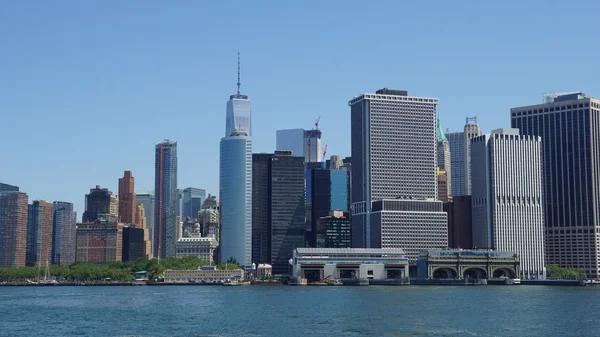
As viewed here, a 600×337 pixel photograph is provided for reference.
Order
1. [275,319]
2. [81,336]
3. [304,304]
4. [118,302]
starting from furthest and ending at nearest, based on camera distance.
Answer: [118,302] < [304,304] < [275,319] < [81,336]

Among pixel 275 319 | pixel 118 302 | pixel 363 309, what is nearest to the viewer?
pixel 275 319

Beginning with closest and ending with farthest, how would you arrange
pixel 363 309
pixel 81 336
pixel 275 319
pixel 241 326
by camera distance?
pixel 81 336, pixel 241 326, pixel 275 319, pixel 363 309

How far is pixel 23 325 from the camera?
123 metres

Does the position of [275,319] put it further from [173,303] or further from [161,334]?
[173,303]

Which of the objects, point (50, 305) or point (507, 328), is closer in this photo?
point (507, 328)

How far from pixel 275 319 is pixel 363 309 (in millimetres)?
22983

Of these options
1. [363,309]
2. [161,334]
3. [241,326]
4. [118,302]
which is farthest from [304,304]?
[161,334]

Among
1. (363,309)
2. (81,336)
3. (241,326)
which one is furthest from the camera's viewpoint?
(363,309)

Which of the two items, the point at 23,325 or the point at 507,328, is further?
the point at 23,325

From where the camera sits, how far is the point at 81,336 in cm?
10581

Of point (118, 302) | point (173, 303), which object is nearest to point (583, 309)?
point (173, 303)

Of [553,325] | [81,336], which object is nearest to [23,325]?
[81,336]

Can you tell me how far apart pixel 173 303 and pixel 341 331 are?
6911 cm

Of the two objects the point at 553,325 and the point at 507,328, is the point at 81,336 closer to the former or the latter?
the point at 507,328
